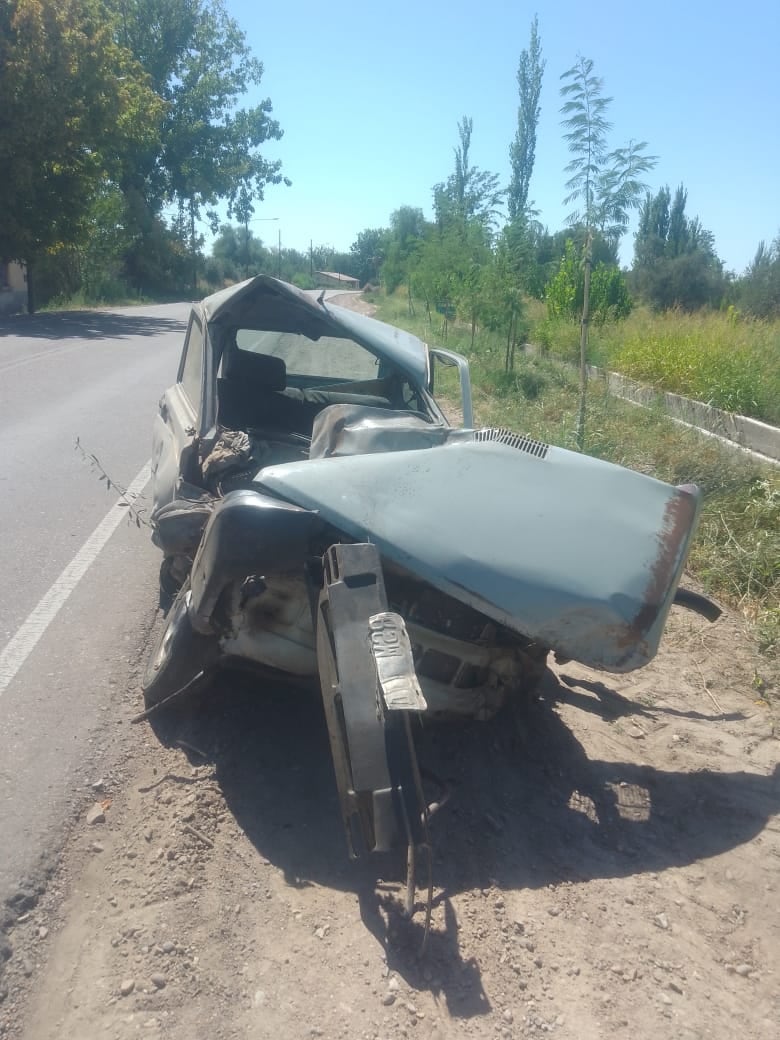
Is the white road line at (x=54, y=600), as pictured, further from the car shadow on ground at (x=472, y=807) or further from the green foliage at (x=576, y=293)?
the green foliage at (x=576, y=293)

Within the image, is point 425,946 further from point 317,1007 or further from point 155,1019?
point 155,1019

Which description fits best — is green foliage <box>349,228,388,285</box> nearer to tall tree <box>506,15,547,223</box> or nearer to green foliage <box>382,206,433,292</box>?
green foliage <box>382,206,433,292</box>

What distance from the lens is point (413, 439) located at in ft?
12.0

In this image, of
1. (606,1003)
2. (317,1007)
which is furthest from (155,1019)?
(606,1003)

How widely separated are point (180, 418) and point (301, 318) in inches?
39.5

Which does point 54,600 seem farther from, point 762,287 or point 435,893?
point 762,287

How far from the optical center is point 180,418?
16.3 ft

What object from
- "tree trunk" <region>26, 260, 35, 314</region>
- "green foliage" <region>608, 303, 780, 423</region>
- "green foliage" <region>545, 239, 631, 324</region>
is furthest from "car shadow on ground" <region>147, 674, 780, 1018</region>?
"tree trunk" <region>26, 260, 35, 314</region>

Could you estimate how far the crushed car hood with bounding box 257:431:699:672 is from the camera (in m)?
2.96

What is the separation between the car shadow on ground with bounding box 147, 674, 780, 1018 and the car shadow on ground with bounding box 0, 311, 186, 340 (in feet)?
61.9

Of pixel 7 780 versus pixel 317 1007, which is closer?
pixel 317 1007

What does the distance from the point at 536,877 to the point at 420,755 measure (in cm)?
77

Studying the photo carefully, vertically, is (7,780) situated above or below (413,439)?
below

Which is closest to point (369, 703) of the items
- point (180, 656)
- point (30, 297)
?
point (180, 656)
